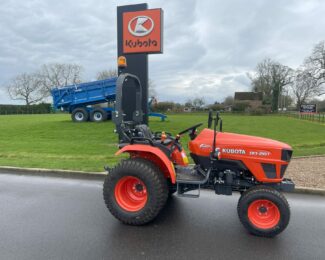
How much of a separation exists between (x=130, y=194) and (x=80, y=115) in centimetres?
1592

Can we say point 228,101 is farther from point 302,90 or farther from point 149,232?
point 149,232

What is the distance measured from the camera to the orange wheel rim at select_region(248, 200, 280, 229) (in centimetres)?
337

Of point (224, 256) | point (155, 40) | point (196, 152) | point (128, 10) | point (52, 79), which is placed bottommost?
point (224, 256)

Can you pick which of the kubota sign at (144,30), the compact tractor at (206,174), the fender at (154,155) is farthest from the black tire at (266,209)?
the kubota sign at (144,30)

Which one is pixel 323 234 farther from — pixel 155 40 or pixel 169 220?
pixel 155 40

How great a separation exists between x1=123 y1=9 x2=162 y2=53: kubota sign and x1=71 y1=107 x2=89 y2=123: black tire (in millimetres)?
11731

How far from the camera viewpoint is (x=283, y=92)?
187ft

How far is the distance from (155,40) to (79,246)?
596cm

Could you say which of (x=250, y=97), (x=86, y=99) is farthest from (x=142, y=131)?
(x=250, y=97)

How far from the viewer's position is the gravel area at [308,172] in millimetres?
5320

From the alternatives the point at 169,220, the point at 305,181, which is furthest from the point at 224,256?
the point at 305,181

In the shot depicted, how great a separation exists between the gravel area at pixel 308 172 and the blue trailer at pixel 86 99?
42.5 feet

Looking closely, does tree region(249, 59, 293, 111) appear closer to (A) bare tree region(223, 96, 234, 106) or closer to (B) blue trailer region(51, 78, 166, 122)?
(A) bare tree region(223, 96, 234, 106)

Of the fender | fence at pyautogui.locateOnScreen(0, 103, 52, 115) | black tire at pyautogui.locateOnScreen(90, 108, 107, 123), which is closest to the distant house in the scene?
fence at pyautogui.locateOnScreen(0, 103, 52, 115)
